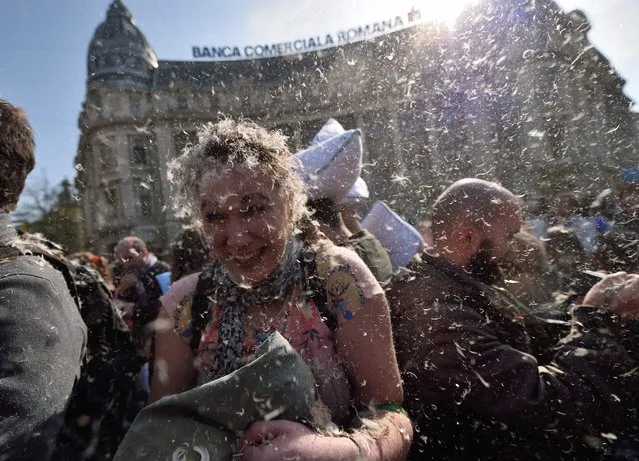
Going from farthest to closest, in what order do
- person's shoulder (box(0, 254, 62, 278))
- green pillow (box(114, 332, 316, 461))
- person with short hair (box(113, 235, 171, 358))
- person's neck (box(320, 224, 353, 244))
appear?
1. person with short hair (box(113, 235, 171, 358))
2. person's neck (box(320, 224, 353, 244))
3. person's shoulder (box(0, 254, 62, 278))
4. green pillow (box(114, 332, 316, 461))

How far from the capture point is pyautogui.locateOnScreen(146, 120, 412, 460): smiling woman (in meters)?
1.37

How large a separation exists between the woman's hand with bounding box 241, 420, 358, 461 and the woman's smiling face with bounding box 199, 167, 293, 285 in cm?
59

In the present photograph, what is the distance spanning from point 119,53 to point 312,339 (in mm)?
2680

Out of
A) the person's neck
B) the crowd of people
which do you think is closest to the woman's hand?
the crowd of people

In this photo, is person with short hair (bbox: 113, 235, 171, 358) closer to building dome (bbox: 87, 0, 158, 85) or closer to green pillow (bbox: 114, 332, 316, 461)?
building dome (bbox: 87, 0, 158, 85)

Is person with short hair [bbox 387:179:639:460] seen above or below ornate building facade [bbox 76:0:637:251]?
below

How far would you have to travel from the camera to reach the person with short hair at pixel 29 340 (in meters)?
1.20

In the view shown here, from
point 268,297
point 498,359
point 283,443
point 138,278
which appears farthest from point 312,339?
point 138,278

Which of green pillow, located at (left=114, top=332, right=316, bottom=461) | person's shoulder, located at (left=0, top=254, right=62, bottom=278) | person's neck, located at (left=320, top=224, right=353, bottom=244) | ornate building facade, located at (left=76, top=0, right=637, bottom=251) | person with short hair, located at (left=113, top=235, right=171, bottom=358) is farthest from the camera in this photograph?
person with short hair, located at (left=113, top=235, right=171, bottom=358)

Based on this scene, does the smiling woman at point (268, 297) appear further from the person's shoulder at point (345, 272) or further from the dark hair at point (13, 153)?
the dark hair at point (13, 153)

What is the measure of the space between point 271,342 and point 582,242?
2.31m

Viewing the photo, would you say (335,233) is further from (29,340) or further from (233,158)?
(29,340)

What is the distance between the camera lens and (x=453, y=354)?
1.55 m

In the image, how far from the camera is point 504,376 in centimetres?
150
